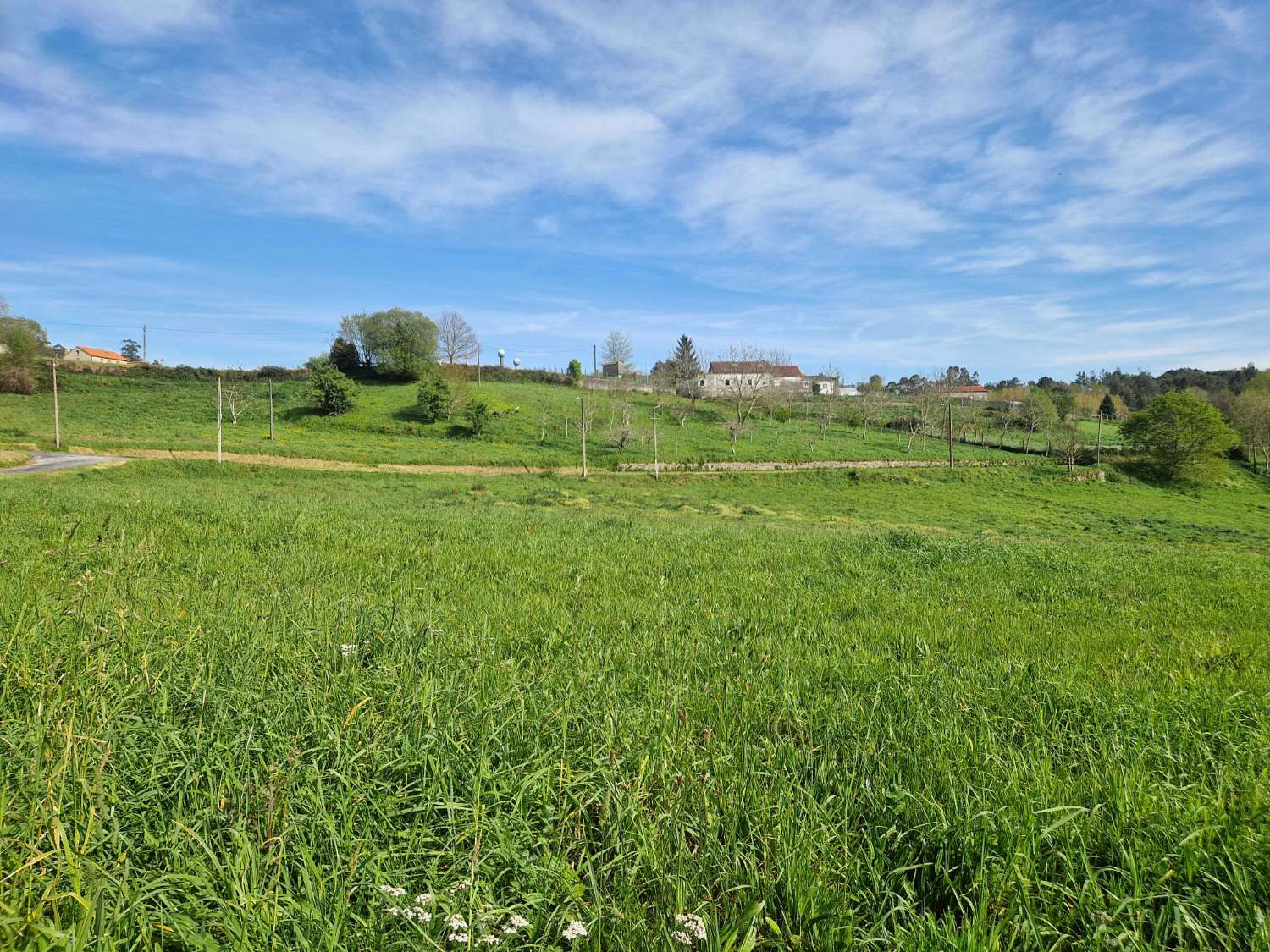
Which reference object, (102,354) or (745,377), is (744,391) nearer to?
(745,377)

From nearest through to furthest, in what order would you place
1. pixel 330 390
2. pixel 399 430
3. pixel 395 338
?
pixel 399 430 → pixel 330 390 → pixel 395 338

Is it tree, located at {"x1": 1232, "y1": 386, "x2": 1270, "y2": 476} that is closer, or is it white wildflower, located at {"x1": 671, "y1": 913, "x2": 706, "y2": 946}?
white wildflower, located at {"x1": 671, "y1": 913, "x2": 706, "y2": 946}

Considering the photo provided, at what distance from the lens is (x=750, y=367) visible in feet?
313

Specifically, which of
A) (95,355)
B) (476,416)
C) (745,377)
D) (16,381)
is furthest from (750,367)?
(95,355)

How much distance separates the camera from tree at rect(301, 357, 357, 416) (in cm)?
6272

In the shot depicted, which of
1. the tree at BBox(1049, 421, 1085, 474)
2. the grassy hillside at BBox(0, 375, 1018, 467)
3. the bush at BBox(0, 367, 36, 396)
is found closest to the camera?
the grassy hillside at BBox(0, 375, 1018, 467)

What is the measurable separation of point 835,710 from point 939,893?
1287 millimetres

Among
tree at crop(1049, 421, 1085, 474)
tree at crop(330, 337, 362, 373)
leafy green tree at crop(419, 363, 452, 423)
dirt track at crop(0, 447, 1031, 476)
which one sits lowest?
dirt track at crop(0, 447, 1031, 476)

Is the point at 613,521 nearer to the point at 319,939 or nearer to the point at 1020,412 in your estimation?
the point at 319,939

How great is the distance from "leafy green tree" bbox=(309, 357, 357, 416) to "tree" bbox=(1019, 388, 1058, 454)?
2989 inches

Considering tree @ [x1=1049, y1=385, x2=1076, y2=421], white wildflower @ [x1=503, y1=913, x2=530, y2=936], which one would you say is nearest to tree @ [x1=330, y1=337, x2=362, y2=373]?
white wildflower @ [x1=503, y1=913, x2=530, y2=936]

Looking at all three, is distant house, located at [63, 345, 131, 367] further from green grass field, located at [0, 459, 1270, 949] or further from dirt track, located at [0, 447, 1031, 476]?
green grass field, located at [0, 459, 1270, 949]

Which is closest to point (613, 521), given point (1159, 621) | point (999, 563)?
point (999, 563)

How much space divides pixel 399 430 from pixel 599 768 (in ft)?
201
